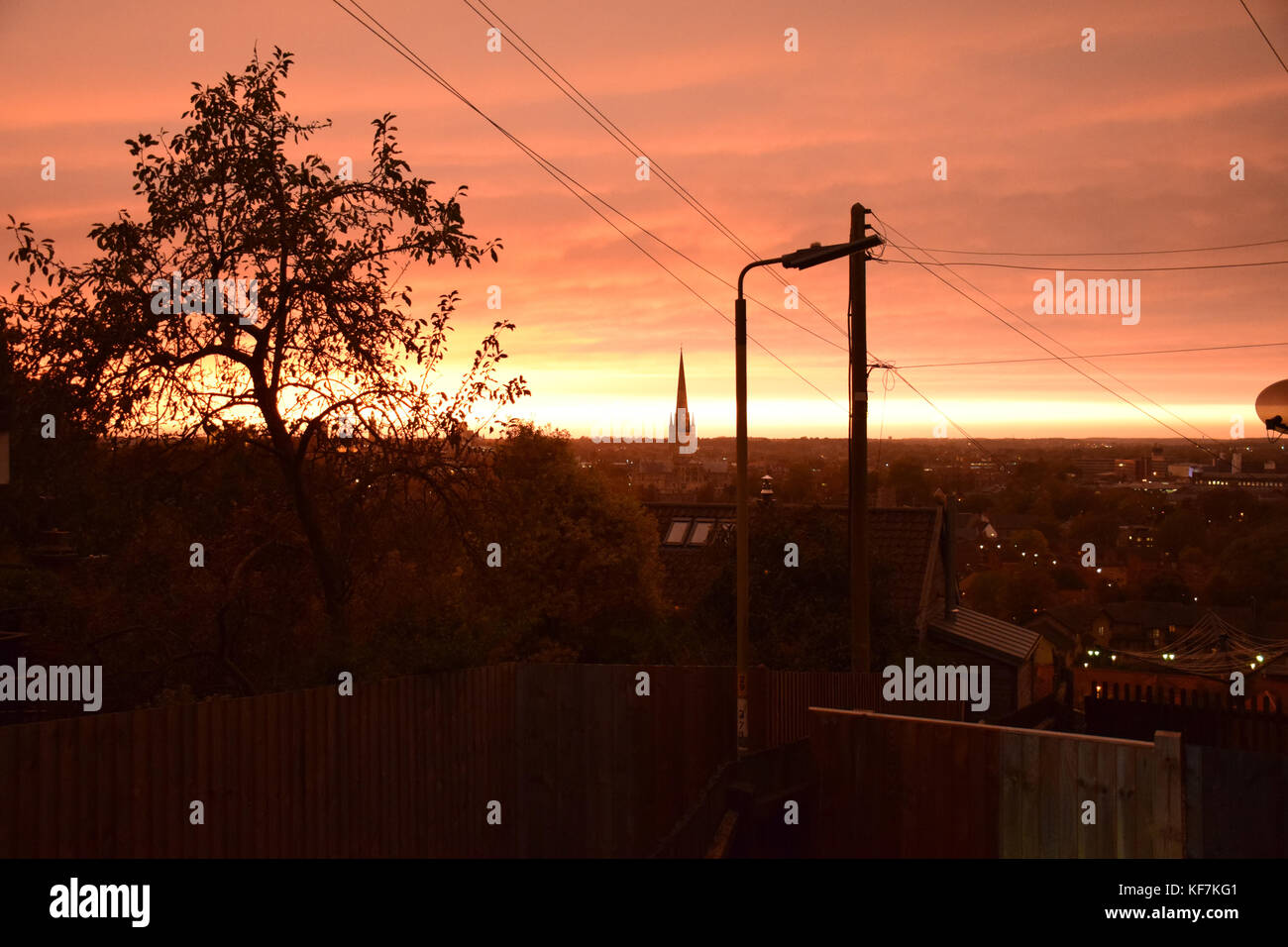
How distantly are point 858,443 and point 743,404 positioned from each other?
113 inches

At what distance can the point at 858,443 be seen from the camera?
41.7ft

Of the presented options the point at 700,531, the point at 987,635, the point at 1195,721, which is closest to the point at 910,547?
the point at 987,635

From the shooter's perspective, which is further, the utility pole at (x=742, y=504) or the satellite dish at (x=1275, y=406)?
the utility pole at (x=742, y=504)

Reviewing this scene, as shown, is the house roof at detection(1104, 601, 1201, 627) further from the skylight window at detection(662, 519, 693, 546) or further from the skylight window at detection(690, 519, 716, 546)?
the skylight window at detection(662, 519, 693, 546)

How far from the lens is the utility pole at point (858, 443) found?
12664 mm

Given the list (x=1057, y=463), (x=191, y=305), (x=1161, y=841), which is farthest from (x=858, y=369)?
(x=1057, y=463)

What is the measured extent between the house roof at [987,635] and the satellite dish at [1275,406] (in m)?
14.4

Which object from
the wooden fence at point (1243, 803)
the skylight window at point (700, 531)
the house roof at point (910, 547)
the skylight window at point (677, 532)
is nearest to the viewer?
the wooden fence at point (1243, 803)

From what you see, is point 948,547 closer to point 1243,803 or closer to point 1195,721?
point 1195,721

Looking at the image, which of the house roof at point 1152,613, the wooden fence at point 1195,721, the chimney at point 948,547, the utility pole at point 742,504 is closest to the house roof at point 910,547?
the chimney at point 948,547

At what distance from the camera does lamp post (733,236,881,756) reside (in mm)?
10039

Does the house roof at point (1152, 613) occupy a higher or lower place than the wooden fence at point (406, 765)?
lower

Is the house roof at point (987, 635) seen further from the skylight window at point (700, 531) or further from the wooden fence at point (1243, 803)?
the wooden fence at point (1243, 803)
